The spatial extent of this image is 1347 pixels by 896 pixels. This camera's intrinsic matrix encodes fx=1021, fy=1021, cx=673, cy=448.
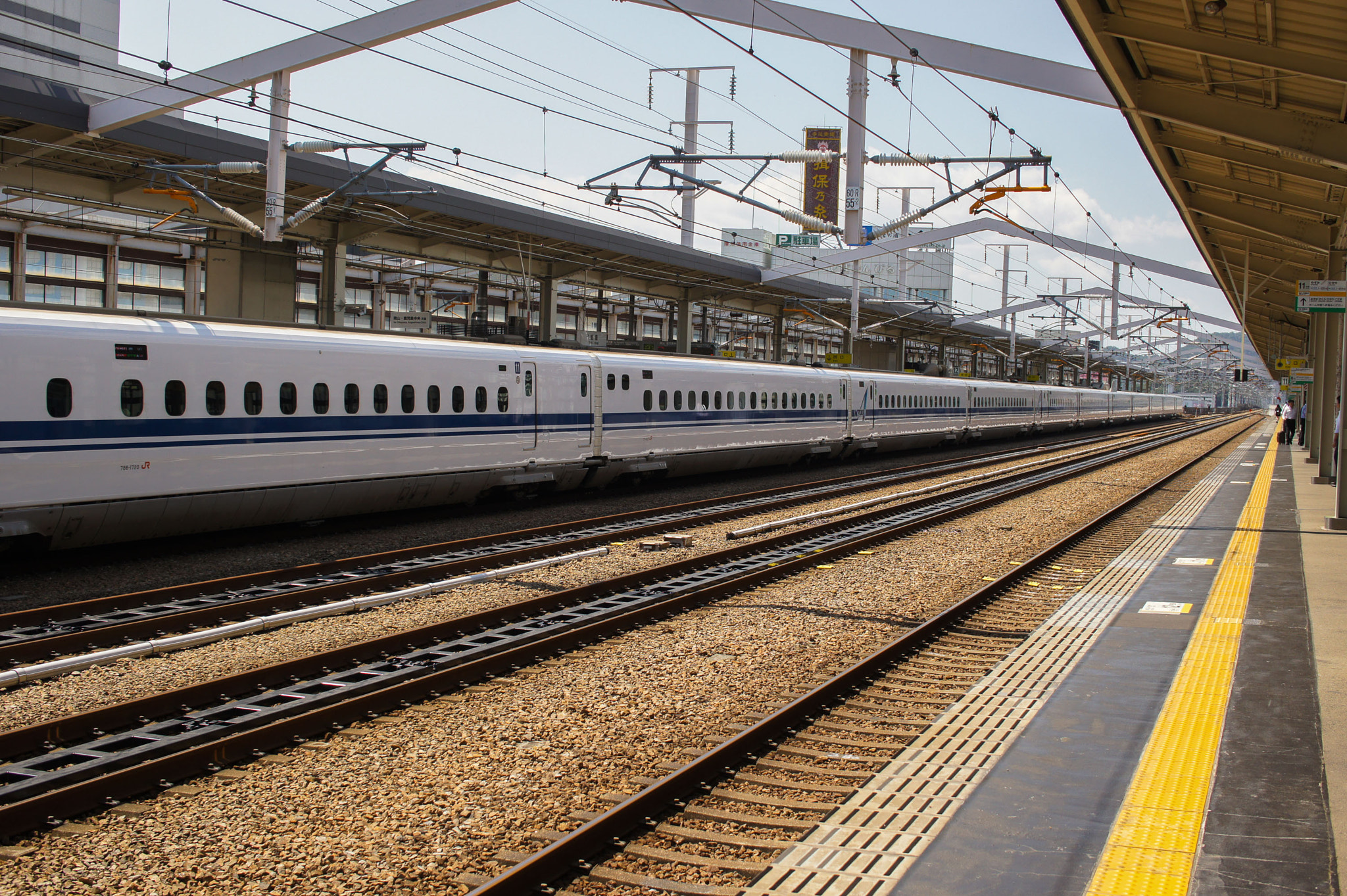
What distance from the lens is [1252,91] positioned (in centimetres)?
1167

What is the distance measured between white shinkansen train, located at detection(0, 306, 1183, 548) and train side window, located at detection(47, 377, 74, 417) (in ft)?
0.06

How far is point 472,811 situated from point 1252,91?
11.6m

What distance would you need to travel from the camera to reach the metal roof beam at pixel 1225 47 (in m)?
9.53

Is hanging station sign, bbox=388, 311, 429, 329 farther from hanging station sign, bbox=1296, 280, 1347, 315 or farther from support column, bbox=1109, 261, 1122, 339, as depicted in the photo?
support column, bbox=1109, 261, 1122, 339

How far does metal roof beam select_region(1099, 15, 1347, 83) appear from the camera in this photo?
9.53 m

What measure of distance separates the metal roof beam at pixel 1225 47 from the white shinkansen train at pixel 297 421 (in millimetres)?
10430

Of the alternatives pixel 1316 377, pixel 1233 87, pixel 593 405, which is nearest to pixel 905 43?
pixel 1233 87

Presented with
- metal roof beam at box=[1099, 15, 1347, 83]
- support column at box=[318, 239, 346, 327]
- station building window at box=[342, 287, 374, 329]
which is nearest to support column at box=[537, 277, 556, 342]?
support column at box=[318, 239, 346, 327]

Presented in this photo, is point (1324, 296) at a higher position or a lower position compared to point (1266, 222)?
lower

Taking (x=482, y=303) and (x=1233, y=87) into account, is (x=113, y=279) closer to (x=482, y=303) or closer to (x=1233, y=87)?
(x=482, y=303)

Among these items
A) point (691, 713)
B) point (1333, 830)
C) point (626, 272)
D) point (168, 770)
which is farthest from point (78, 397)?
point (626, 272)

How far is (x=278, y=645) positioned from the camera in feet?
29.1

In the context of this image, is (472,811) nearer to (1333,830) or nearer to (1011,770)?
(1011,770)

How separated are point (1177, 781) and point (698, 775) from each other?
8.79 feet
